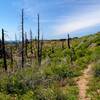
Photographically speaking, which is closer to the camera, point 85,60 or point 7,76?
point 7,76

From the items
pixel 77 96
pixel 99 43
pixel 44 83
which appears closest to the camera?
pixel 77 96

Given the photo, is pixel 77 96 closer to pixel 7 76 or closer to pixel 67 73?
pixel 7 76

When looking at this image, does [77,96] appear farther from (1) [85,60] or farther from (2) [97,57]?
(1) [85,60]

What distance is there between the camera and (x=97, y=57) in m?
29.0

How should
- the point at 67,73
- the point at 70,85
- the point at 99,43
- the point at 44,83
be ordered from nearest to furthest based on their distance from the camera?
the point at 44,83 → the point at 70,85 → the point at 67,73 → the point at 99,43

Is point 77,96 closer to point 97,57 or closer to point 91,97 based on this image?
point 91,97

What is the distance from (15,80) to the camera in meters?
18.5

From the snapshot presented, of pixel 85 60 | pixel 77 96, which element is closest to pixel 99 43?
pixel 85 60

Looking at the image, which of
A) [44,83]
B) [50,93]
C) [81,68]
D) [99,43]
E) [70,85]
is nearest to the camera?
[50,93]

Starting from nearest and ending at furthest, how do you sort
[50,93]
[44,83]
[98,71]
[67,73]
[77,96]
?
[50,93], [77,96], [44,83], [98,71], [67,73]

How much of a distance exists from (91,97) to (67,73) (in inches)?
351

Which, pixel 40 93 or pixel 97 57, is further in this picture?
pixel 97 57

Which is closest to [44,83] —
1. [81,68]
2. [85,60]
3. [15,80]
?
[15,80]

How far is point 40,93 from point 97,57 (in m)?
15.5
